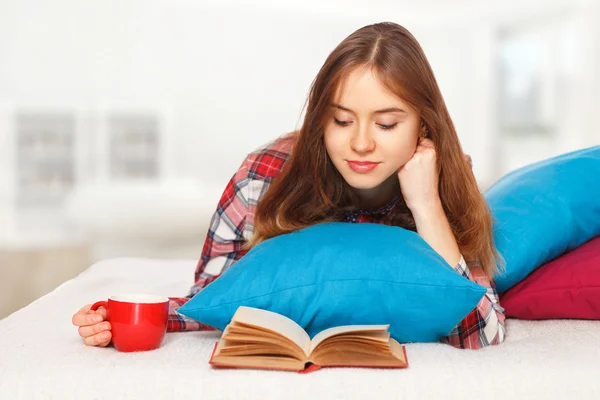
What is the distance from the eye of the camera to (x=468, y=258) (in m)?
1.69

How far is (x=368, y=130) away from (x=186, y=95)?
14.5 ft

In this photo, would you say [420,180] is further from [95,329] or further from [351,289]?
[95,329]

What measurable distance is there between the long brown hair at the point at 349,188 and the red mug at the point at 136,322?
0.39m

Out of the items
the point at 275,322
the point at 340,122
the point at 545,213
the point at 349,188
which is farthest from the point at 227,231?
the point at 545,213

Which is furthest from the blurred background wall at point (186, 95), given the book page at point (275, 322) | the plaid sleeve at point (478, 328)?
the book page at point (275, 322)

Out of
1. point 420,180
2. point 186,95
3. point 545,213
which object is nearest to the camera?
point 420,180

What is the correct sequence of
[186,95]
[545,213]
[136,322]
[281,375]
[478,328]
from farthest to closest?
[186,95]
[545,213]
[478,328]
[136,322]
[281,375]

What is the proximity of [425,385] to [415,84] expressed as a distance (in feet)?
2.05

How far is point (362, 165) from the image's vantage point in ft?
5.16

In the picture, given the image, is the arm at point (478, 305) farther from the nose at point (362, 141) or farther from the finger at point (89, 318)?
the finger at point (89, 318)

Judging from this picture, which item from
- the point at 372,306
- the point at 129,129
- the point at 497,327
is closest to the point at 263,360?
the point at 372,306

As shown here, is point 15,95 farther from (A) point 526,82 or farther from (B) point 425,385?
(B) point 425,385

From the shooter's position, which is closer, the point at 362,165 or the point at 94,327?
the point at 94,327

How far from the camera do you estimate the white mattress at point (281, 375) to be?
1.21 meters
